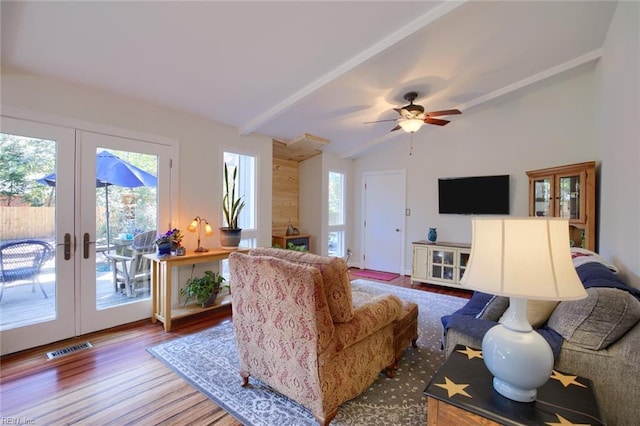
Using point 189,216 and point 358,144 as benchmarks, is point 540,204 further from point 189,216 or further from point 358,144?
point 189,216

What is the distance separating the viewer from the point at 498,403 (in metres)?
1.22

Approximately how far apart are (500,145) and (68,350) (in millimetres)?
6075

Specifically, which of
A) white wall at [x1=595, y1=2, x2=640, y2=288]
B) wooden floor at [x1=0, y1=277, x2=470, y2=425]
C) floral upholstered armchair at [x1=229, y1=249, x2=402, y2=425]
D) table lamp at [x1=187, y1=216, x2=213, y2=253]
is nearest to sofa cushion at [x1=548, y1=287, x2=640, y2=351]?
white wall at [x1=595, y1=2, x2=640, y2=288]

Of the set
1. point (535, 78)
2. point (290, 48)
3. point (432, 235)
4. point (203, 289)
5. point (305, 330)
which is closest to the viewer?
point (305, 330)

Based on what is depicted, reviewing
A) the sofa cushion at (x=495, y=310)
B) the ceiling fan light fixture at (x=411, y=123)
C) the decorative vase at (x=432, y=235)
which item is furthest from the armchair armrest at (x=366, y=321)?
the decorative vase at (x=432, y=235)

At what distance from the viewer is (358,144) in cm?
588

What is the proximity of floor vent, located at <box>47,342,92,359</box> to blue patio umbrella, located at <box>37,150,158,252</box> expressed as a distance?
93 centimetres

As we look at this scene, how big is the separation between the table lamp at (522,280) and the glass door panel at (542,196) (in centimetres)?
354

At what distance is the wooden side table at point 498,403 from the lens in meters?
1.15

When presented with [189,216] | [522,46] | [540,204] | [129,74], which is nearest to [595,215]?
[540,204]

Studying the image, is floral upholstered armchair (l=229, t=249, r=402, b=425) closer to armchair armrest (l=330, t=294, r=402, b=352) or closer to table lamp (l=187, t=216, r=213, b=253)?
armchair armrest (l=330, t=294, r=402, b=352)

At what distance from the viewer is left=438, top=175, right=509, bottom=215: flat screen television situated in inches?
186

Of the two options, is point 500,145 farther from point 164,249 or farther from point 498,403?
point 164,249

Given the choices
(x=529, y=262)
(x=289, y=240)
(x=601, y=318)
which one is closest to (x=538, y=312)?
(x=601, y=318)
